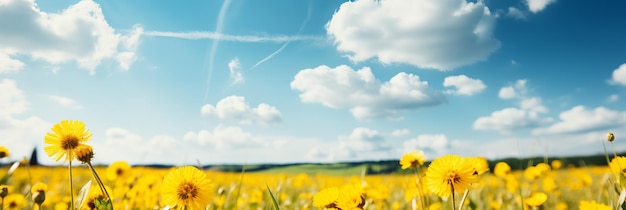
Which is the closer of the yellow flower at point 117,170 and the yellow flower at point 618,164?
the yellow flower at point 618,164

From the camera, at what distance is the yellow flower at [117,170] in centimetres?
341

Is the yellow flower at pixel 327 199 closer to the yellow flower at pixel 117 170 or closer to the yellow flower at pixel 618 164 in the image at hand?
the yellow flower at pixel 618 164

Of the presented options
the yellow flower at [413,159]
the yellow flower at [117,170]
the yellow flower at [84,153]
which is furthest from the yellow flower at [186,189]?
the yellow flower at [117,170]

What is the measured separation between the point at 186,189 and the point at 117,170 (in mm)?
2214

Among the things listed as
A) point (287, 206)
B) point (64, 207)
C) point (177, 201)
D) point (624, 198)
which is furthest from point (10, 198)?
point (624, 198)

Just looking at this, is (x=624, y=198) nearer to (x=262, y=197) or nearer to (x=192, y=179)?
(x=192, y=179)

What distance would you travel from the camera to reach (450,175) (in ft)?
5.17

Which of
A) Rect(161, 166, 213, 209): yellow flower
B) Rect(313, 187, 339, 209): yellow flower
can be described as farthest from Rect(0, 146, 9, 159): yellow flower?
Rect(313, 187, 339, 209): yellow flower

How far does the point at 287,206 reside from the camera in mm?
3621

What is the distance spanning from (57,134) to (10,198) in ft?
6.35

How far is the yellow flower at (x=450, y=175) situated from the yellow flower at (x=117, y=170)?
2.58m

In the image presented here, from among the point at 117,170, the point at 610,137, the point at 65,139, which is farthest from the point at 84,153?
the point at 610,137

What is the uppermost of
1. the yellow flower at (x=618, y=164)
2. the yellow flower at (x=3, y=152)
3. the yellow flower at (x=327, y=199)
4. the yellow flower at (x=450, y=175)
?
the yellow flower at (x=3, y=152)

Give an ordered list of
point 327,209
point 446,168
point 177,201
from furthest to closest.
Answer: point 327,209 < point 446,168 < point 177,201
